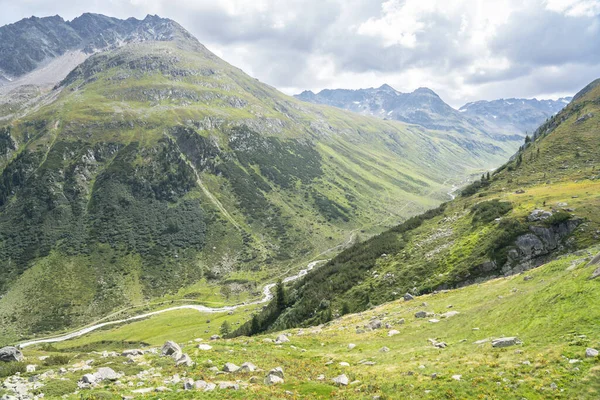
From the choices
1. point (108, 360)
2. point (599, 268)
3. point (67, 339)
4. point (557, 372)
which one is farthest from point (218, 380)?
point (67, 339)

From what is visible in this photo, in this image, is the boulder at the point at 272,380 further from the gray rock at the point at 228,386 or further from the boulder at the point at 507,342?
the boulder at the point at 507,342

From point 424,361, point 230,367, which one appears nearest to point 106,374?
point 230,367

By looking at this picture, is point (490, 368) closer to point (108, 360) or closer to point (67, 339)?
point (108, 360)

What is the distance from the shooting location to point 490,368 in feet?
75.9

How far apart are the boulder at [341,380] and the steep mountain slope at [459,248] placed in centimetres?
4915

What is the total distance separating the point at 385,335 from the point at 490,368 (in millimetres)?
19853

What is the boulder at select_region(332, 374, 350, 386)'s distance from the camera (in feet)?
85.4

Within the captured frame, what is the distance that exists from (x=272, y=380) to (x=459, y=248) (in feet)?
218

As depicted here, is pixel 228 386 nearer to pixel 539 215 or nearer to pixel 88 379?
pixel 88 379

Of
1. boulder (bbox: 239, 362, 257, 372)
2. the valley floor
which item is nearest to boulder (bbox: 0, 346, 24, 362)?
the valley floor

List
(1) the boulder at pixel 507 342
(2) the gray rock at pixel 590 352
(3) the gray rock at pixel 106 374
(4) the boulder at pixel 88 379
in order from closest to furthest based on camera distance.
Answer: (2) the gray rock at pixel 590 352, (4) the boulder at pixel 88 379, (3) the gray rock at pixel 106 374, (1) the boulder at pixel 507 342

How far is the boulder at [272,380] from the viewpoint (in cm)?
2603

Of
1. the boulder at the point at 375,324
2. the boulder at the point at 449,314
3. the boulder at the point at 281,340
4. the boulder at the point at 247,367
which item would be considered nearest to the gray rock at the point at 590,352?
the boulder at the point at 449,314

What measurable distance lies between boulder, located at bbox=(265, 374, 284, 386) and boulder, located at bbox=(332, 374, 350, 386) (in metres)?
4.33
